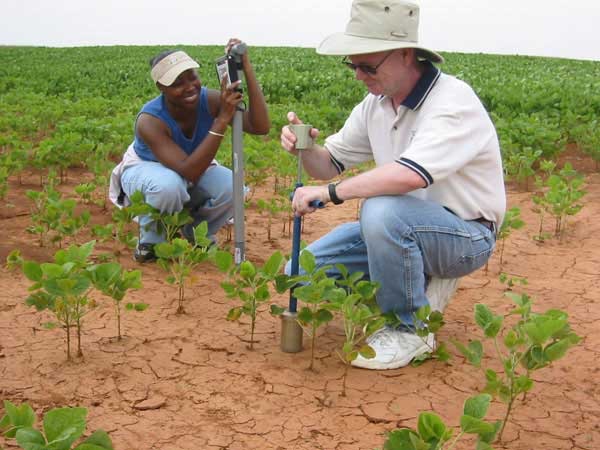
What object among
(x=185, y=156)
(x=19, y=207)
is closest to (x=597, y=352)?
(x=185, y=156)

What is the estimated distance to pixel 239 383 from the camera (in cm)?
299

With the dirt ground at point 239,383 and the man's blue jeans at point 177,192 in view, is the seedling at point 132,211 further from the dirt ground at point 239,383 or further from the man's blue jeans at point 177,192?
the dirt ground at point 239,383

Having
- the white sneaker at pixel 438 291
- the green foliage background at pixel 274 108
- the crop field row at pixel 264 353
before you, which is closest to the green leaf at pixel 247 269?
the crop field row at pixel 264 353

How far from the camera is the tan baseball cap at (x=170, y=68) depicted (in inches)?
164

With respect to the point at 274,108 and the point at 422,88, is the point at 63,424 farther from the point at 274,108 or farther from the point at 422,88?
the point at 274,108

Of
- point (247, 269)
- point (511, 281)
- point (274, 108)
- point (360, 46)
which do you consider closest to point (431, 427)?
point (247, 269)

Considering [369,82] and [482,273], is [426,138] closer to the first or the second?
[369,82]

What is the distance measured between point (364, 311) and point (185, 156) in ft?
6.08

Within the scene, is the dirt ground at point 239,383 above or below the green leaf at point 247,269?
below

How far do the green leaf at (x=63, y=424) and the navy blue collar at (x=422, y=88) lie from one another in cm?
188

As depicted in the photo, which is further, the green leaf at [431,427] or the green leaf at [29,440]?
the green leaf at [431,427]

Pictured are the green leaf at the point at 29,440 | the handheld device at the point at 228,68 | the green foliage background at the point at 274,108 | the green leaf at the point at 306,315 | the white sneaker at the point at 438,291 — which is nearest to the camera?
the green leaf at the point at 29,440

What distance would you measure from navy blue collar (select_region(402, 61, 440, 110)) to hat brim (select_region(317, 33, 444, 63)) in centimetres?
5

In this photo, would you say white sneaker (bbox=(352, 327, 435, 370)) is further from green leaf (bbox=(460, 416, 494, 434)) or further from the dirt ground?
green leaf (bbox=(460, 416, 494, 434))
